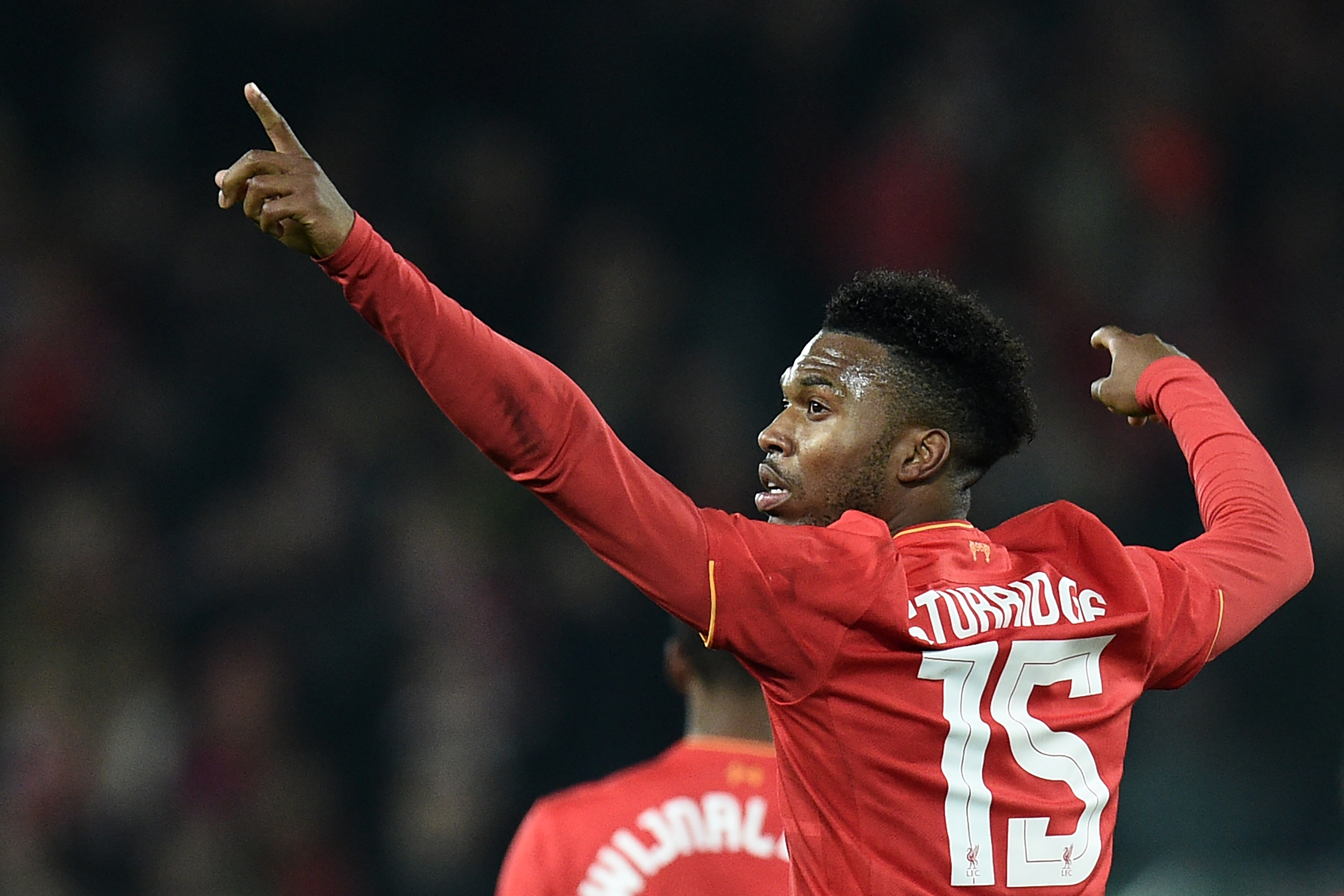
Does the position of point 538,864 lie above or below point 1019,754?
below

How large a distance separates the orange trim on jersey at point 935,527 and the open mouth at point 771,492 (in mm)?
173

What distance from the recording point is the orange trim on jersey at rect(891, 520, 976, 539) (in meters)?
2.17

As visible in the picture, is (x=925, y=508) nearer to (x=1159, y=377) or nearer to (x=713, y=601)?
(x=713, y=601)

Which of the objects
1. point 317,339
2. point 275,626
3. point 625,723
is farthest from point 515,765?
point 317,339

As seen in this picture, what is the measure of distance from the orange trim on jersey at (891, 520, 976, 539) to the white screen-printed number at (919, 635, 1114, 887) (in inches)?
8.9

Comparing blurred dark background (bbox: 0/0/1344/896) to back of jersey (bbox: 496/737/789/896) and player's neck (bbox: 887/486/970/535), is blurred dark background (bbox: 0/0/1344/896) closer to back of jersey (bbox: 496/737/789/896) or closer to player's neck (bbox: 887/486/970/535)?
back of jersey (bbox: 496/737/789/896)

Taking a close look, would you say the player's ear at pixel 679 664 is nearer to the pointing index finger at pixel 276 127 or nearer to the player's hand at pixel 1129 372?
the player's hand at pixel 1129 372

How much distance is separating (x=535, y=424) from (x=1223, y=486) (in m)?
1.32

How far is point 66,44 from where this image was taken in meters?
6.73

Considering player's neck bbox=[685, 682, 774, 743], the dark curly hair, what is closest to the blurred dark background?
player's neck bbox=[685, 682, 774, 743]

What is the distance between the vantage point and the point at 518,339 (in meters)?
6.56

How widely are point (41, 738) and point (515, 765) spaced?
1.76m

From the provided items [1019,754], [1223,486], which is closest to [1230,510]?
[1223,486]

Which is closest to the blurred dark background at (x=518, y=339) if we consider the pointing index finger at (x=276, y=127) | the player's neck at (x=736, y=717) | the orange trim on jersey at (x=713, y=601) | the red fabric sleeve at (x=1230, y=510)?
the player's neck at (x=736, y=717)
